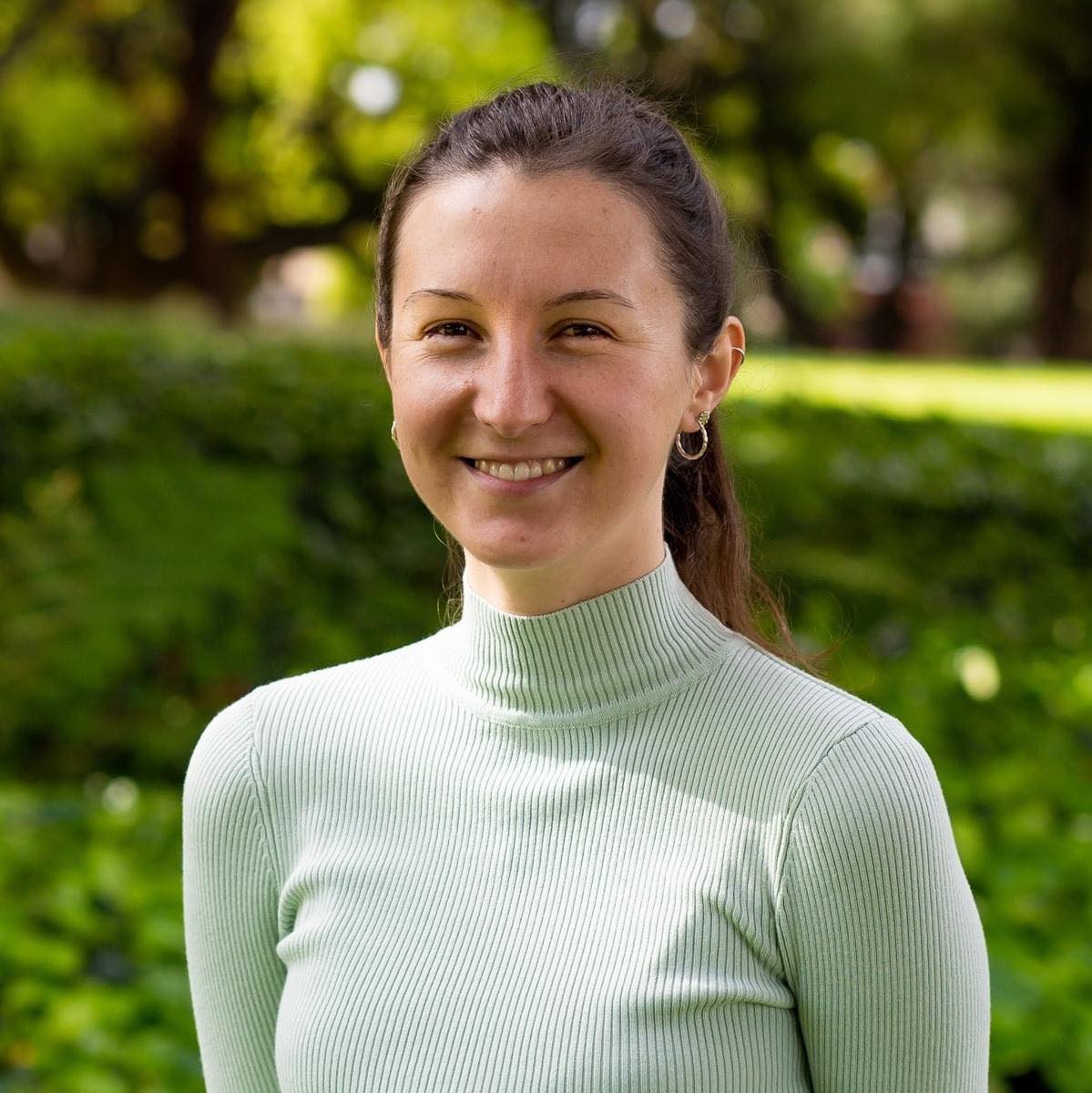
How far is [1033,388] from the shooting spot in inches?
427

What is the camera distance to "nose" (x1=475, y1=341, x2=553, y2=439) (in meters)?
1.46

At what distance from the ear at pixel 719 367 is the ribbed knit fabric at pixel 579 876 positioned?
20cm

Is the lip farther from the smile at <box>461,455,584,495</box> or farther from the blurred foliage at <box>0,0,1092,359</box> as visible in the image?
the blurred foliage at <box>0,0,1092,359</box>

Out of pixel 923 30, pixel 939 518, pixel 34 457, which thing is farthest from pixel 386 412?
pixel 923 30

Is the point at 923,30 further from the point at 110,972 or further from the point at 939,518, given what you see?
A: the point at 110,972

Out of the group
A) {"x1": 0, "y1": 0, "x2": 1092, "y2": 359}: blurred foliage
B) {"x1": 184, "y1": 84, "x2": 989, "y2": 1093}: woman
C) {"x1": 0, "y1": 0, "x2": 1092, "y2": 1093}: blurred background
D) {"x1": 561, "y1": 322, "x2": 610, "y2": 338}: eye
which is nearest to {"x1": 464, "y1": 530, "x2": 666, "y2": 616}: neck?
{"x1": 184, "y1": 84, "x2": 989, "y2": 1093}: woman

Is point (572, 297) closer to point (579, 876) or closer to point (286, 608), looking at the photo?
point (579, 876)

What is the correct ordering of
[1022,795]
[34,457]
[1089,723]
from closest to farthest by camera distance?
[1022,795], [1089,723], [34,457]

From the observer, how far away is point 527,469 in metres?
1.49

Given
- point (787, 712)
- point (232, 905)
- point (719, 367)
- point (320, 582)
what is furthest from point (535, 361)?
point (320, 582)

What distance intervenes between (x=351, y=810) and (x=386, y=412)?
410 cm

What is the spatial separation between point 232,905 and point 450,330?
0.70m

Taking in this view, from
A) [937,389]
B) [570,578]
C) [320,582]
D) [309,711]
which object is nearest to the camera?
[570,578]

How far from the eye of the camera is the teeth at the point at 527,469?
4.87ft
